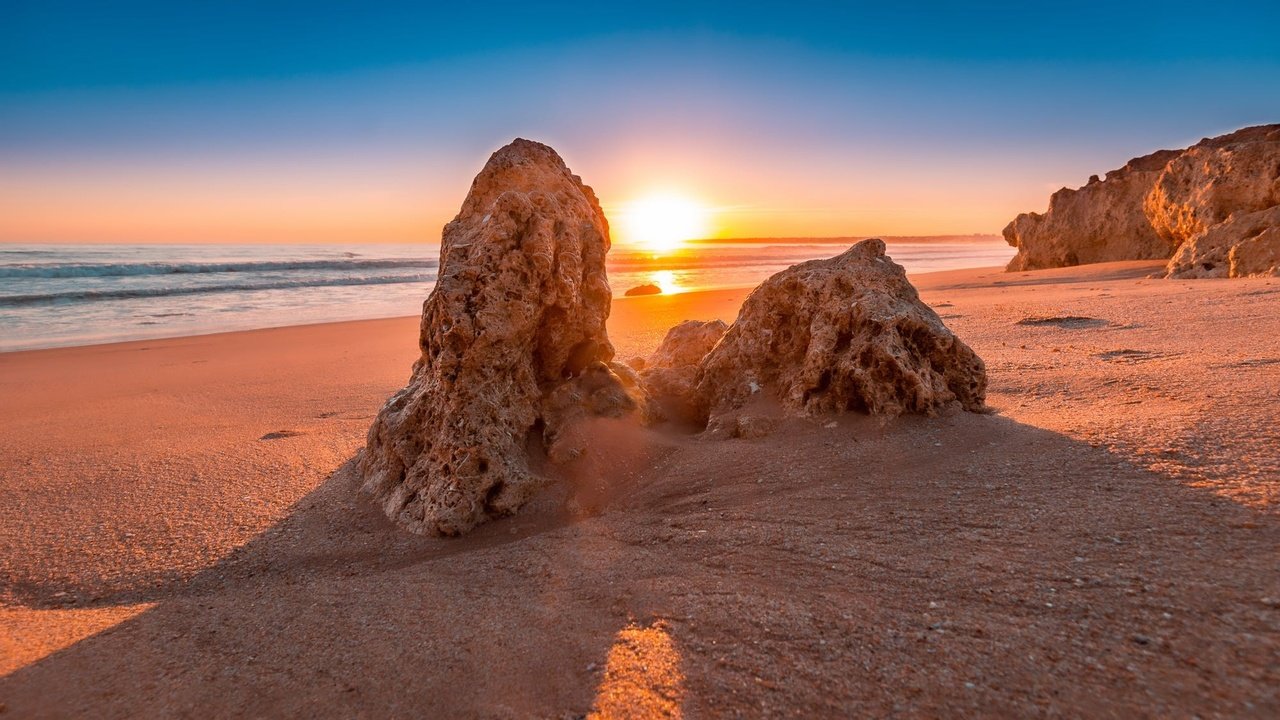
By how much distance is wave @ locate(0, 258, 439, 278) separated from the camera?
26625mm

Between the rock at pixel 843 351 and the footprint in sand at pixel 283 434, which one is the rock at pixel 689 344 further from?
the footprint in sand at pixel 283 434

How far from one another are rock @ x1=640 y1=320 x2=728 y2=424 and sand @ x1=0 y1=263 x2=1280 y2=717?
675mm

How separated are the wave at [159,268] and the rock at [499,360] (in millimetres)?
30832

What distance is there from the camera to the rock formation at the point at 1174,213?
1227 cm

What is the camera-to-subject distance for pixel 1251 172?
1266 centimetres

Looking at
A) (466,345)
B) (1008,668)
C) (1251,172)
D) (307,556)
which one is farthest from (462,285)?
(1251,172)

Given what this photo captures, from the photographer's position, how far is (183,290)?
23531 millimetres

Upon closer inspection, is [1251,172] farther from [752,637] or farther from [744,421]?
[752,637]

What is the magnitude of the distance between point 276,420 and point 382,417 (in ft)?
9.21

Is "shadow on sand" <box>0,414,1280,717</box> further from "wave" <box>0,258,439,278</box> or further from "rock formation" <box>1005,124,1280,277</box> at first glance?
"wave" <box>0,258,439,278</box>

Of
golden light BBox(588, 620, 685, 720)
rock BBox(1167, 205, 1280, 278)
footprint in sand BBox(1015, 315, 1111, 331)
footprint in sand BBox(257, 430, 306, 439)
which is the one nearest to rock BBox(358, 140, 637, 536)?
golden light BBox(588, 620, 685, 720)

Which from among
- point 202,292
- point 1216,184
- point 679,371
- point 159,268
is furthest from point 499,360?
point 159,268

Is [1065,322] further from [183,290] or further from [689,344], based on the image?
[183,290]

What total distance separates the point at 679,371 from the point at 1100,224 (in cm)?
1875
